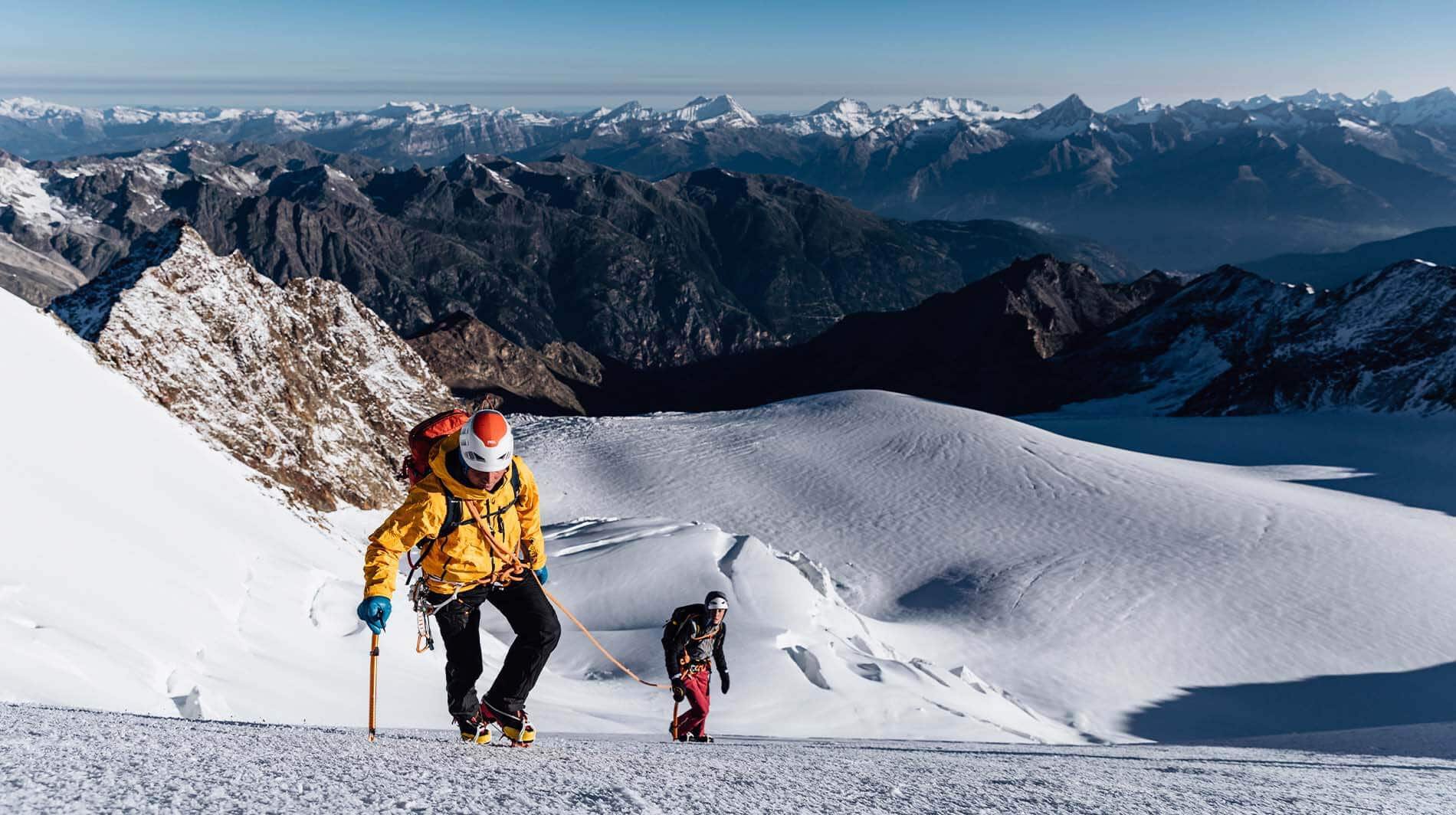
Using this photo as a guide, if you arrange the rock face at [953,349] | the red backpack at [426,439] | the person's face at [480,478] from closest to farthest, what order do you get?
the person's face at [480,478]
the red backpack at [426,439]
the rock face at [953,349]

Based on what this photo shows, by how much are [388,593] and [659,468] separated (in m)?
43.4

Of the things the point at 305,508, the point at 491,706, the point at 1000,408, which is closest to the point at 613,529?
the point at 305,508

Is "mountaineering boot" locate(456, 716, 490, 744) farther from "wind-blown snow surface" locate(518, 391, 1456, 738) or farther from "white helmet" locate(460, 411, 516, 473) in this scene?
"wind-blown snow surface" locate(518, 391, 1456, 738)

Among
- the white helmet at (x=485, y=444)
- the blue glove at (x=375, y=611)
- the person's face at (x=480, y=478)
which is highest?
the white helmet at (x=485, y=444)

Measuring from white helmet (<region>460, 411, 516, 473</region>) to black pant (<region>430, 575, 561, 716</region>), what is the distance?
1307 mm

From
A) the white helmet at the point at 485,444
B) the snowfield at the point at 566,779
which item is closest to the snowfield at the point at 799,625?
the snowfield at the point at 566,779

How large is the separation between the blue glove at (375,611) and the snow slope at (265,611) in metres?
3.34

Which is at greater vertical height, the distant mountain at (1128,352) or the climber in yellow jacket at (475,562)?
the climber in yellow jacket at (475,562)

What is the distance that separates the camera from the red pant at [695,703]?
11.8 m

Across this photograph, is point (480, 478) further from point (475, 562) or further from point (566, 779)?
point (566, 779)

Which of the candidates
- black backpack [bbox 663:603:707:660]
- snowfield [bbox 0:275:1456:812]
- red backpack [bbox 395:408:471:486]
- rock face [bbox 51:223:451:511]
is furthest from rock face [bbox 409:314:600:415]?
red backpack [bbox 395:408:471:486]

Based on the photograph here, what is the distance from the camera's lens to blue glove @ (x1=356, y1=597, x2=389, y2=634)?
6.74 m

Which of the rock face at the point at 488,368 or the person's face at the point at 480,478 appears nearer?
the person's face at the point at 480,478

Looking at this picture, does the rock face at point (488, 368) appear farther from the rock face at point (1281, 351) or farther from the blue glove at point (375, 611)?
the blue glove at point (375, 611)
